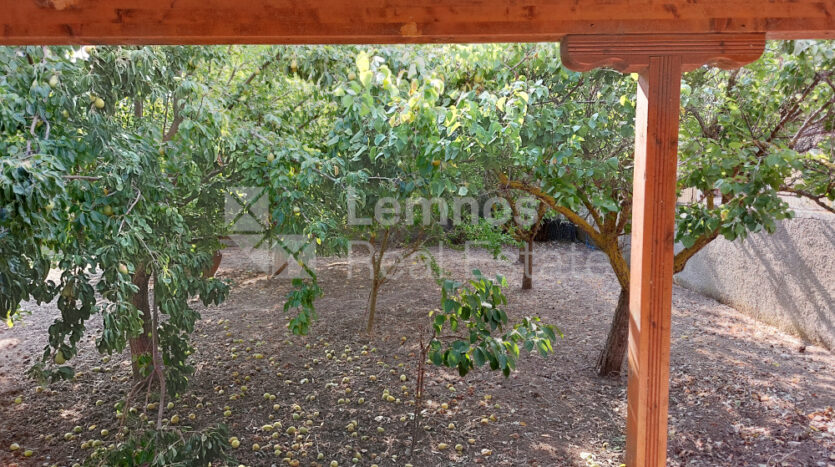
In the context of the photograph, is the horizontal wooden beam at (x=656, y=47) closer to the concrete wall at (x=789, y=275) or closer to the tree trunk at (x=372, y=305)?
the tree trunk at (x=372, y=305)

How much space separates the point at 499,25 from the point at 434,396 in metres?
2.79

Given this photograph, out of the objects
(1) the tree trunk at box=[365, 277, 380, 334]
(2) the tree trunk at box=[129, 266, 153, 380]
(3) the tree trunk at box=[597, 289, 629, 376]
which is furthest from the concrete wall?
(2) the tree trunk at box=[129, 266, 153, 380]

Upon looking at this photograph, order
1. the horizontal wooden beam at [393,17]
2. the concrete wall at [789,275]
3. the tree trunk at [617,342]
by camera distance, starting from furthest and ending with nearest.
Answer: the concrete wall at [789,275], the tree trunk at [617,342], the horizontal wooden beam at [393,17]

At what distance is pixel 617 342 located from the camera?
12.8 feet

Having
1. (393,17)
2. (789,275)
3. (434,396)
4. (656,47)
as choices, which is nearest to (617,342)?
(434,396)

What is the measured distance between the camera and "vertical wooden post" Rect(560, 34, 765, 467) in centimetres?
144

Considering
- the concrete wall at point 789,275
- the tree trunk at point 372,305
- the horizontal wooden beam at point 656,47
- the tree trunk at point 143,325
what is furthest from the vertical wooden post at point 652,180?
the concrete wall at point 789,275

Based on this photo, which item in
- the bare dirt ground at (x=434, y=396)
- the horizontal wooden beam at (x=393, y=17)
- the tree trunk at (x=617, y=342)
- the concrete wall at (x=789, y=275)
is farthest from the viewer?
the concrete wall at (x=789, y=275)

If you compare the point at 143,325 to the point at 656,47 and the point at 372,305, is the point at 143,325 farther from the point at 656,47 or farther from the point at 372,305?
the point at 656,47

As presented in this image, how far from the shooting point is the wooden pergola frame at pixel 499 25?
Answer: 1413mm

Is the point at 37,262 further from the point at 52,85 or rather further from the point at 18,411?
the point at 18,411

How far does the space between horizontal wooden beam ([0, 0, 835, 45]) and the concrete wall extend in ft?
13.4

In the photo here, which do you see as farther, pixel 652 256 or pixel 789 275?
pixel 789 275

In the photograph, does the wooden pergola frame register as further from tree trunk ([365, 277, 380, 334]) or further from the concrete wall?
the concrete wall
